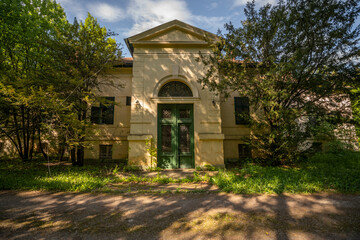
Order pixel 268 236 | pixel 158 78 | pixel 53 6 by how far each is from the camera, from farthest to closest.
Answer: pixel 53 6 < pixel 158 78 < pixel 268 236

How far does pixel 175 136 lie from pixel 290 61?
18.6 ft

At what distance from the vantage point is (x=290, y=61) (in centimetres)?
664

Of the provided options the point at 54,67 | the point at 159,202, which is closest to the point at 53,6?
the point at 54,67

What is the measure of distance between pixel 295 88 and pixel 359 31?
9.40ft

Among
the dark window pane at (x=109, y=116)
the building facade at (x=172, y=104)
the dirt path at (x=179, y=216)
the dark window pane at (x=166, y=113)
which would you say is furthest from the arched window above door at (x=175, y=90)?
the dirt path at (x=179, y=216)

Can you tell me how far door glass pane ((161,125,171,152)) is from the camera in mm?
8766

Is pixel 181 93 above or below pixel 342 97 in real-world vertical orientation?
above

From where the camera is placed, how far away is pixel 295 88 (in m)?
7.32

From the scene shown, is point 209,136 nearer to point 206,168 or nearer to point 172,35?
point 206,168

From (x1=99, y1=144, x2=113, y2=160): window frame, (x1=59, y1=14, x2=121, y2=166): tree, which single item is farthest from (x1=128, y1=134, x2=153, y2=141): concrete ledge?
(x1=99, y1=144, x2=113, y2=160): window frame

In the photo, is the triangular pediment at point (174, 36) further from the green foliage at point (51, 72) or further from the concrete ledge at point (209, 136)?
the concrete ledge at point (209, 136)

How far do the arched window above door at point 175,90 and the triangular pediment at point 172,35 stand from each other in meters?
2.09

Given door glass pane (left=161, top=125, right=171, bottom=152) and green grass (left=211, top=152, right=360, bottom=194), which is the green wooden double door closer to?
door glass pane (left=161, top=125, right=171, bottom=152)

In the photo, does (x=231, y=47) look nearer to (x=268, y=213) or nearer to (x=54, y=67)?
(x=268, y=213)
